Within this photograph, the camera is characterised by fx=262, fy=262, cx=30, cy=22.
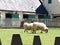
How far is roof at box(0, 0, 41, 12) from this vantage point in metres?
44.1

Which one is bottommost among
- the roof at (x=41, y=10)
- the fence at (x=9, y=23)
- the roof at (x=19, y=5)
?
the fence at (x=9, y=23)

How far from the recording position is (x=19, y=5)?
4559 cm

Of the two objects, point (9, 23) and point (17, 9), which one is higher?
point (17, 9)

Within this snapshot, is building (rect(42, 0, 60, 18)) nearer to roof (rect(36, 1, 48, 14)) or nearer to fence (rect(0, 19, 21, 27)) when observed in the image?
roof (rect(36, 1, 48, 14))

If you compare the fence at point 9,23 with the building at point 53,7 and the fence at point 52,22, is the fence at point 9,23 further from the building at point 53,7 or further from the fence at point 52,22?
the building at point 53,7

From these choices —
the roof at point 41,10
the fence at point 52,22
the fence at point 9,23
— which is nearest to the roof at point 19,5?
the roof at point 41,10

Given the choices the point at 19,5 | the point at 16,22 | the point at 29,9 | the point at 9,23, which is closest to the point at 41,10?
the point at 29,9

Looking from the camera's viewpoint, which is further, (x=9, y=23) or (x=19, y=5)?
(x=19, y=5)

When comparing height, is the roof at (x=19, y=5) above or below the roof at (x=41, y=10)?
above

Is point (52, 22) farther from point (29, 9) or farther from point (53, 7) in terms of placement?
point (53, 7)

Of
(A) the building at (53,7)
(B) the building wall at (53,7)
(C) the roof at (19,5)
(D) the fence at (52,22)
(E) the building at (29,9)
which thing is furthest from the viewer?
(B) the building wall at (53,7)

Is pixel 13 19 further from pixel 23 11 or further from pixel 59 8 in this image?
pixel 59 8

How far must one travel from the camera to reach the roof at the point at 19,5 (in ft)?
145

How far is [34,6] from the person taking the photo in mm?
46188
